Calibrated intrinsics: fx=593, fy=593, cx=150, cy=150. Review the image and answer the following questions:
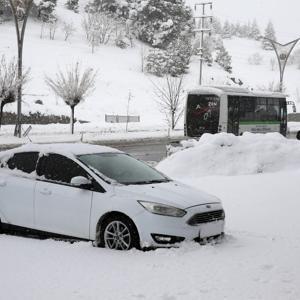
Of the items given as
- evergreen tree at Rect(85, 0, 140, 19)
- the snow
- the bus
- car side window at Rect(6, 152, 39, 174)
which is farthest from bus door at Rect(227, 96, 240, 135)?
evergreen tree at Rect(85, 0, 140, 19)

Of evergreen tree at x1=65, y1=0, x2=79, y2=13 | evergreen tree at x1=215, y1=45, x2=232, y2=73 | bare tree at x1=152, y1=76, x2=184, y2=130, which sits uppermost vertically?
evergreen tree at x1=65, y1=0, x2=79, y2=13

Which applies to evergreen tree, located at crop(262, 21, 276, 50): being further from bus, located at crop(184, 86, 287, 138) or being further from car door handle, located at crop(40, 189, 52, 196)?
car door handle, located at crop(40, 189, 52, 196)

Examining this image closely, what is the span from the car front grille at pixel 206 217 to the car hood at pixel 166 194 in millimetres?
154

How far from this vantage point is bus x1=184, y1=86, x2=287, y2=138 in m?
30.6

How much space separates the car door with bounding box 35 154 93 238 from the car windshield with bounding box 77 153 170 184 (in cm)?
24

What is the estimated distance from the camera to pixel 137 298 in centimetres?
557

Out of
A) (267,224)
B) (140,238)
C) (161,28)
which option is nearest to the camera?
(140,238)

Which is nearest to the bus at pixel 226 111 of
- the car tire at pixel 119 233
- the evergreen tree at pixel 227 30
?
the car tire at pixel 119 233

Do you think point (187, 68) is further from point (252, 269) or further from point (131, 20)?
point (252, 269)

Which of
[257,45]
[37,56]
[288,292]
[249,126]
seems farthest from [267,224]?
[257,45]

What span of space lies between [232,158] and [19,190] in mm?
8013

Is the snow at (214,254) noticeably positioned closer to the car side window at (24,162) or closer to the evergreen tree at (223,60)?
→ the car side window at (24,162)

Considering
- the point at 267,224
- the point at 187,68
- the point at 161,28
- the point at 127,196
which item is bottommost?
the point at 267,224

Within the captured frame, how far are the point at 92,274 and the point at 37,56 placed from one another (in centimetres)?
6769
